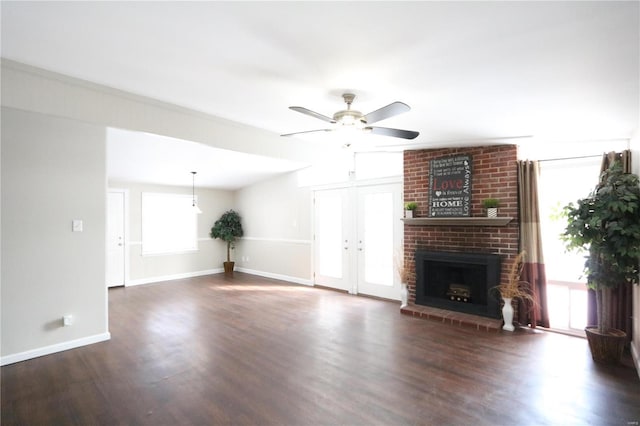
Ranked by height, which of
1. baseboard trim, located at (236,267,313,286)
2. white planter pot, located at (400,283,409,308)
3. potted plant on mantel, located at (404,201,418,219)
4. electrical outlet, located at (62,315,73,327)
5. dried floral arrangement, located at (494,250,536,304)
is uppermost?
potted plant on mantel, located at (404,201,418,219)

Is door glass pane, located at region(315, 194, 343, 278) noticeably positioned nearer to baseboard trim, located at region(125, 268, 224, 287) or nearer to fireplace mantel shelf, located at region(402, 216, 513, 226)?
fireplace mantel shelf, located at region(402, 216, 513, 226)

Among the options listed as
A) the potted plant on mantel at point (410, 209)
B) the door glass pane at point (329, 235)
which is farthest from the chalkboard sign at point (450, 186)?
the door glass pane at point (329, 235)

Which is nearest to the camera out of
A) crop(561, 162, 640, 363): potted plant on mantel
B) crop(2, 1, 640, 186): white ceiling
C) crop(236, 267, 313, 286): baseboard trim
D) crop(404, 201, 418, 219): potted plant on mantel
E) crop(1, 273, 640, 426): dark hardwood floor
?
crop(2, 1, 640, 186): white ceiling

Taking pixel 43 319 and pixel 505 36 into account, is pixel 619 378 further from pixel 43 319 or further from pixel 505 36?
pixel 43 319

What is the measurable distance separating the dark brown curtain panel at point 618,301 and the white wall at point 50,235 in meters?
5.51

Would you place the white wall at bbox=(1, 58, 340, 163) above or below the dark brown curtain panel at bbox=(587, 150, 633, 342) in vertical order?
above

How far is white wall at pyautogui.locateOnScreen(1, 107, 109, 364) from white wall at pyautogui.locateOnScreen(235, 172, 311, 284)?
384cm

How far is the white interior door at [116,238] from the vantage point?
6.66 metres

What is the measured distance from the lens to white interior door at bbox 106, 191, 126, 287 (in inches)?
262

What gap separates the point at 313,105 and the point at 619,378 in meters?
3.62

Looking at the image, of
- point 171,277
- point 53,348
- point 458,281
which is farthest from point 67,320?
point 458,281

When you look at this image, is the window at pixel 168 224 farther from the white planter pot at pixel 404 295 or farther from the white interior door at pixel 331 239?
the white planter pot at pixel 404 295

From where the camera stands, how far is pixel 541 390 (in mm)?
2631

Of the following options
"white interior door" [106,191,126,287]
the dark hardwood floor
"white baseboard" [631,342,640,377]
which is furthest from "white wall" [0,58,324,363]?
"white baseboard" [631,342,640,377]
